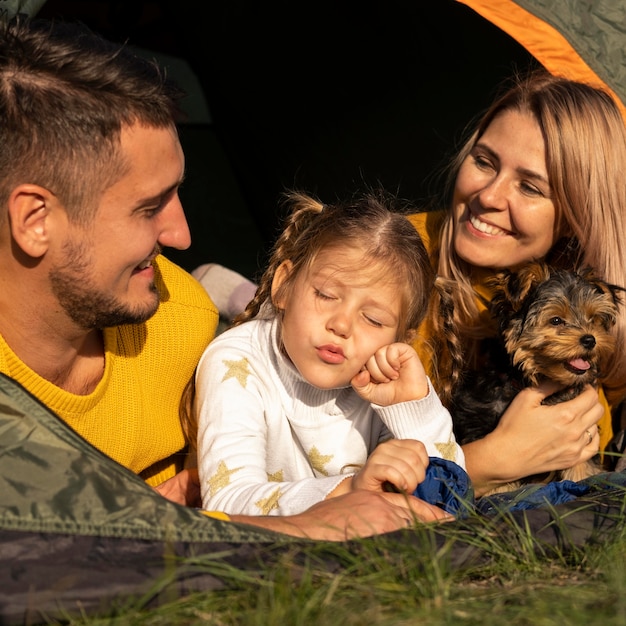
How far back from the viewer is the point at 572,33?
379cm

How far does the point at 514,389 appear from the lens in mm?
3799

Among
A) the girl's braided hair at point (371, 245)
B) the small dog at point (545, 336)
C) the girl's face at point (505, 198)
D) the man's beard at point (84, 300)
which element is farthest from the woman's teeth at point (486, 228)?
the man's beard at point (84, 300)

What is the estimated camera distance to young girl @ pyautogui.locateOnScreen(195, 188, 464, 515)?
2912mm

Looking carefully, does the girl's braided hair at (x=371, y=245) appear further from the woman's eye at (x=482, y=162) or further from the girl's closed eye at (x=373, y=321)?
the woman's eye at (x=482, y=162)

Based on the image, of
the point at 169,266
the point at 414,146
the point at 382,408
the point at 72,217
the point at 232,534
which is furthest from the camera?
the point at 414,146

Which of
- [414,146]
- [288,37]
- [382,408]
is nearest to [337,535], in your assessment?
[382,408]

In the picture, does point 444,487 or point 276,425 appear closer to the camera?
point 444,487

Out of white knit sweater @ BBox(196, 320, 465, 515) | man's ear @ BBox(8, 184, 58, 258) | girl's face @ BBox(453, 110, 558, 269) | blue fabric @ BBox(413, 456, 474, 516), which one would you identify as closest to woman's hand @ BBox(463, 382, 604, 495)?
white knit sweater @ BBox(196, 320, 465, 515)

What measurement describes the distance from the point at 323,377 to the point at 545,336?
96 centimetres

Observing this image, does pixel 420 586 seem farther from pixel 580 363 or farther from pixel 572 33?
pixel 572 33

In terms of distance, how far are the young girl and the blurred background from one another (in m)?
1.88

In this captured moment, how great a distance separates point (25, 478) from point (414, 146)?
3.46 metres

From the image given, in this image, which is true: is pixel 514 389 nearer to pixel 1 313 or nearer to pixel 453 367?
pixel 453 367

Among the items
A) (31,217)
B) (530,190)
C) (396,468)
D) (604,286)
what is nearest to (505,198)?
(530,190)
